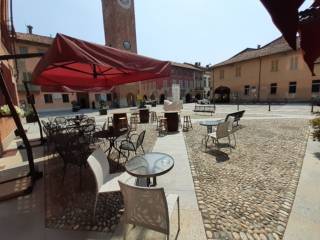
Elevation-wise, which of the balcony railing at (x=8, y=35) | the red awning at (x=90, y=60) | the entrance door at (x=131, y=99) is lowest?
the entrance door at (x=131, y=99)

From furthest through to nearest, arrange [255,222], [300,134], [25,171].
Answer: [300,134] < [25,171] < [255,222]

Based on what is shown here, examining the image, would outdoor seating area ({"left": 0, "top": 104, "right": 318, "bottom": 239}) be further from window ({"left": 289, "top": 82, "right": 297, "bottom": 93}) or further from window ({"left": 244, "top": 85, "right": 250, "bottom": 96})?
window ({"left": 244, "top": 85, "right": 250, "bottom": 96})

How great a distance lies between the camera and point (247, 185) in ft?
12.0

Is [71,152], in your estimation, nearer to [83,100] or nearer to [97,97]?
[97,97]

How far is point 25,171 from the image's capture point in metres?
4.57

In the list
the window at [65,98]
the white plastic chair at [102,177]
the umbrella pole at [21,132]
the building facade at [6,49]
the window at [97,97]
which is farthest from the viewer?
the window at [97,97]

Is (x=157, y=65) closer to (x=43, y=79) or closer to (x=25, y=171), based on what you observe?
(x=43, y=79)

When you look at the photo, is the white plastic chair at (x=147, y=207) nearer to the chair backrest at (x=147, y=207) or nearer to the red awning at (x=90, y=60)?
the chair backrest at (x=147, y=207)

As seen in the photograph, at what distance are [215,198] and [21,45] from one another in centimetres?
2992

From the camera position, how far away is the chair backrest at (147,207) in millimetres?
1939

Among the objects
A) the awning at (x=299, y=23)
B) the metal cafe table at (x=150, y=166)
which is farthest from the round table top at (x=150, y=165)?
the awning at (x=299, y=23)

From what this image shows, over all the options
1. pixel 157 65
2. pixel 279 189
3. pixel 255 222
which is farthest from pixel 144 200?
pixel 279 189

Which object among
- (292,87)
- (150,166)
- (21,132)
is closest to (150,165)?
(150,166)

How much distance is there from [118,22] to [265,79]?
22236mm
